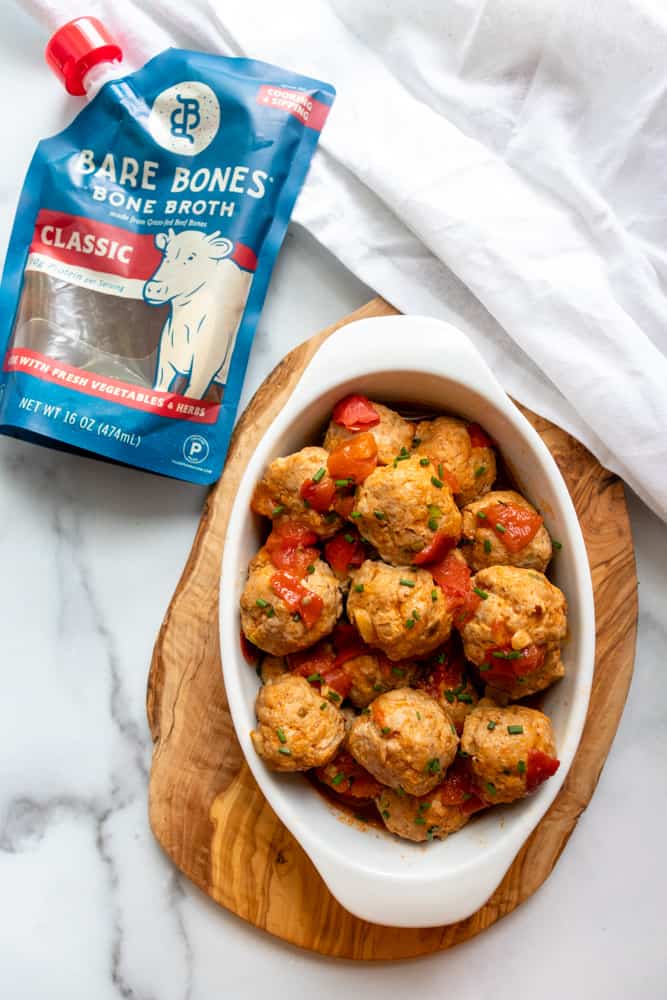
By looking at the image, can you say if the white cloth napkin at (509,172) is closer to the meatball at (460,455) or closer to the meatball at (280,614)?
the meatball at (460,455)

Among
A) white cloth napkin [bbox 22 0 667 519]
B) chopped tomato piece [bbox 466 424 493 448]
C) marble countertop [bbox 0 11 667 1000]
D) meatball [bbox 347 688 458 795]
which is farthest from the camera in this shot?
marble countertop [bbox 0 11 667 1000]

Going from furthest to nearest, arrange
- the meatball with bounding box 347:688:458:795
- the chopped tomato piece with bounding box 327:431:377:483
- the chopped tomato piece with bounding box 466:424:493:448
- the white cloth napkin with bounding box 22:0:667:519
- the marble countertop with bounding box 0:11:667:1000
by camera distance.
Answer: the marble countertop with bounding box 0:11:667:1000 → the white cloth napkin with bounding box 22:0:667:519 → the chopped tomato piece with bounding box 466:424:493:448 → the chopped tomato piece with bounding box 327:431:377:483 → the meatball with bounding box 347:688:458:795

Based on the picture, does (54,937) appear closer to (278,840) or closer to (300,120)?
(278,840)

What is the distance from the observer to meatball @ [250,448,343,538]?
5.98 feet

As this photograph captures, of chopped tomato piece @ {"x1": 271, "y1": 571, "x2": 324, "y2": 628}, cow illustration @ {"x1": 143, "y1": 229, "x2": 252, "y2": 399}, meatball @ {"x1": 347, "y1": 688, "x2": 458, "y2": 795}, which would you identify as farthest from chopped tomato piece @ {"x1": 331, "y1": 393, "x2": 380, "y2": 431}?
meatball @ {"x1": 347, "y1": 688, "x2": 458, "y2": 795}

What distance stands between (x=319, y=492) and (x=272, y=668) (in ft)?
1.30

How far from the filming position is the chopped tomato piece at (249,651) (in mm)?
1878

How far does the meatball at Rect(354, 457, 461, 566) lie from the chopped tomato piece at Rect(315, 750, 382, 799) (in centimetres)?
45

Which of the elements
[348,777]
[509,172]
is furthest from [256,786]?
[509,172]

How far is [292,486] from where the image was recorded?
1.83 metres

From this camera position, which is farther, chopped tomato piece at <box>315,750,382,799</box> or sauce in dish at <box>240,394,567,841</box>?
chopped tomato piece at <box>315,750,382,799</box>

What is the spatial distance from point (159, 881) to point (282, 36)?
84.0 inches

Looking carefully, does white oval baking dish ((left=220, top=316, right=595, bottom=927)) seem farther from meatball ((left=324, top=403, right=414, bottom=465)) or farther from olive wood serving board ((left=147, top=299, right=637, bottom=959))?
olive wood serving board ((left=147, top=299, right=637, bottom=959))

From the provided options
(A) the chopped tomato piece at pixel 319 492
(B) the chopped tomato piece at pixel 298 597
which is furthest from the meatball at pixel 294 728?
(A) the chopped tomato piece at pixel 319 492
